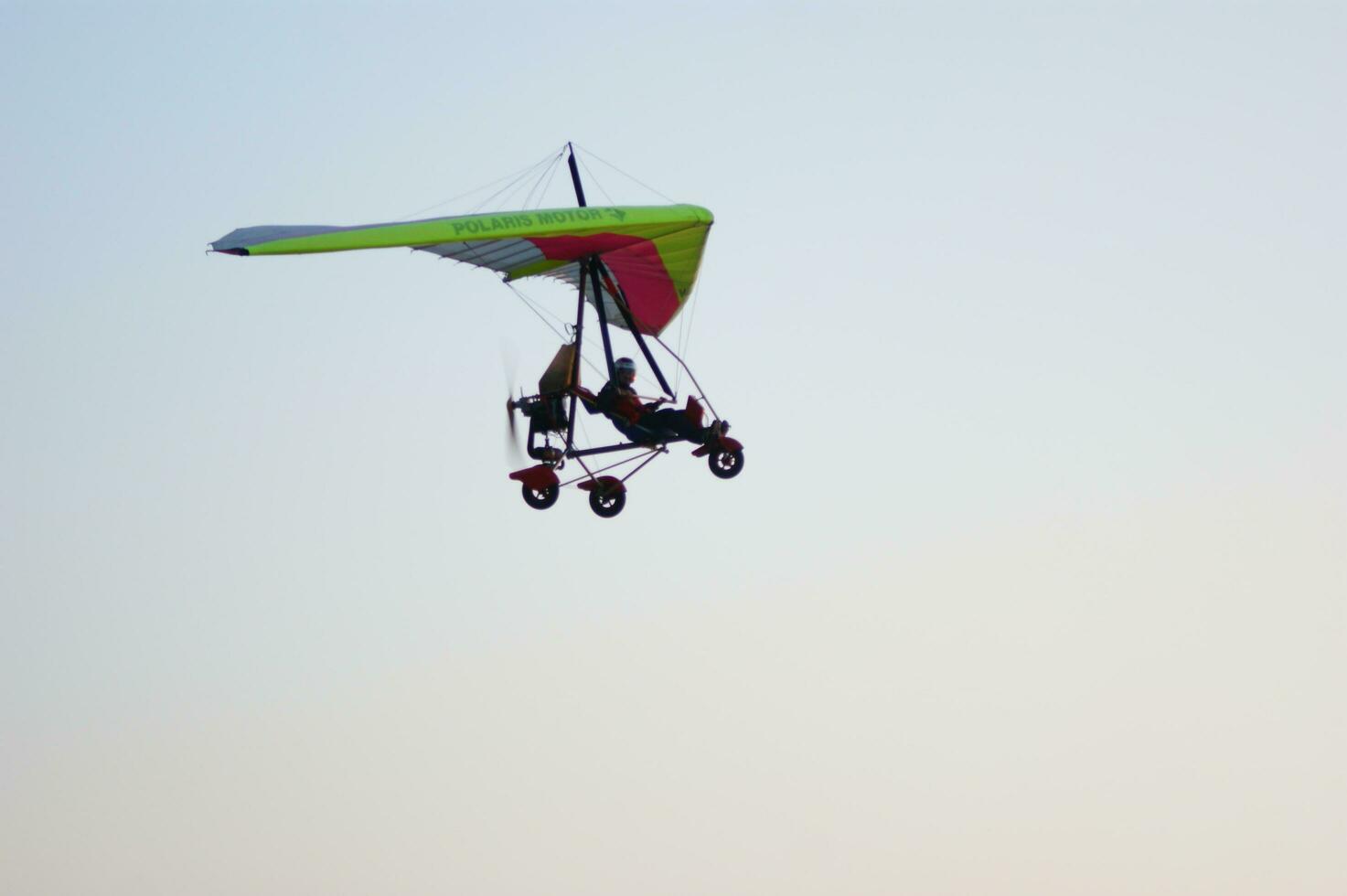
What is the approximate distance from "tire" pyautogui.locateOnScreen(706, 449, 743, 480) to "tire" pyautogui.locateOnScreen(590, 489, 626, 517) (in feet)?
3.39

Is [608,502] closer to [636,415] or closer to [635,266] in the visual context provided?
[636,415]

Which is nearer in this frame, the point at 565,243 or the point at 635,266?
the point at 565,243

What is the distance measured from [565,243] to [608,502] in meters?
2.81

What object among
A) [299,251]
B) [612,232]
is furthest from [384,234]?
[612,232]

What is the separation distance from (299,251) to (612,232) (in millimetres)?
4394

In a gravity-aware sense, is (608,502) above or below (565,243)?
below

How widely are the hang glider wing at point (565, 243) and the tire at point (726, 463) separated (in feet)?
7.07

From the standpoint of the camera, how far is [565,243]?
2745 cm

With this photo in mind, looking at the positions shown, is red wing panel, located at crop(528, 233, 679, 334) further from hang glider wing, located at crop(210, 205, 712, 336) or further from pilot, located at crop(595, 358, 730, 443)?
pilot, located at crop(595, 358, 730, 443)

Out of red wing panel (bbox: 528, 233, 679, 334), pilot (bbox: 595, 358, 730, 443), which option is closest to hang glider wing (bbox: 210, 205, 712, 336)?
red wing panel (bbox: 528, 233, 679, 334)

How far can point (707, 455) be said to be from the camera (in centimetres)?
2788

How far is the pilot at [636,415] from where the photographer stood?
88.9ft

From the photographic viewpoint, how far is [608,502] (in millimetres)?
27672

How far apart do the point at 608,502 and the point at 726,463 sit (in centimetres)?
137
